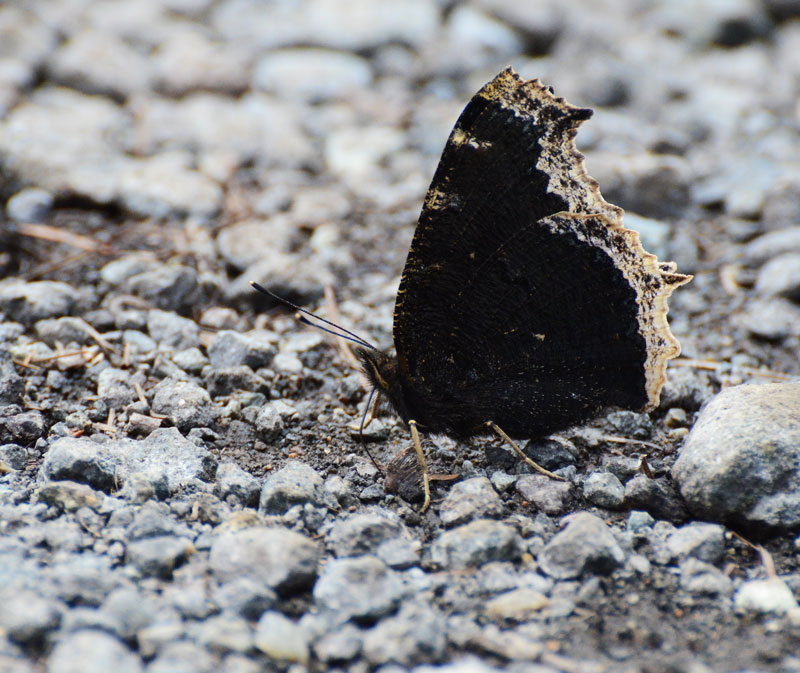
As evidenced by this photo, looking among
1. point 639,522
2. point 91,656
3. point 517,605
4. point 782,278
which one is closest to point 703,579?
point 639,522

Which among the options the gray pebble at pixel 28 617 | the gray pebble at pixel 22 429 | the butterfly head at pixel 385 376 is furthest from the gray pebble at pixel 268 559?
the gray pebble at pixel 22 429

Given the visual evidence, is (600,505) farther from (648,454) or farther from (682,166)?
(682,166)

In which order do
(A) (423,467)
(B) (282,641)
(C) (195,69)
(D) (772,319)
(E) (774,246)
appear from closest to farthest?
(B) (282,641)
(A) (423,467)
(D) (772,319)
(E) (774,246)
(C) (195,69)

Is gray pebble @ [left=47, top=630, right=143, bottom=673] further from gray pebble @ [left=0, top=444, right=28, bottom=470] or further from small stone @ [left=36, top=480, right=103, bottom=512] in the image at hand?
gray pebble @ [left=0, top=444, right=28, bottom=470]

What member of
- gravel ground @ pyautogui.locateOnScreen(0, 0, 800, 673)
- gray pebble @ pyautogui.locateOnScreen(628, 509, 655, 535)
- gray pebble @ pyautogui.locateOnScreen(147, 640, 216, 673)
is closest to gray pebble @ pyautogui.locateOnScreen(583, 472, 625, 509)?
gravel ground @ pyautogui.locateOnScreen(0, 0, 800, 673)

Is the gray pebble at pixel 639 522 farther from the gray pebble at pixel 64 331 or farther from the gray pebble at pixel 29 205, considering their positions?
the gray pebble at pixel 29 205

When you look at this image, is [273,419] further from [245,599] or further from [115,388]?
[245,599]
